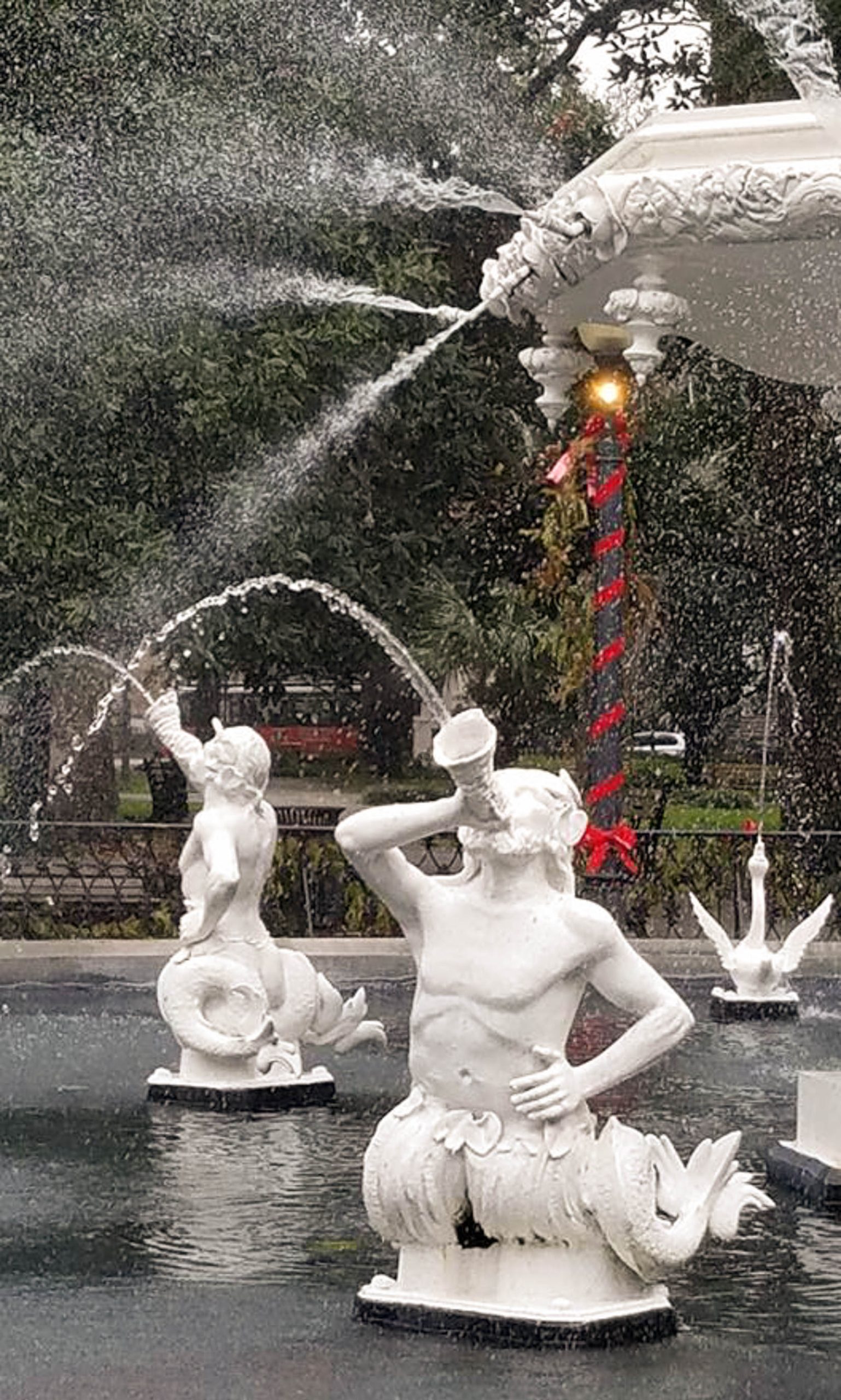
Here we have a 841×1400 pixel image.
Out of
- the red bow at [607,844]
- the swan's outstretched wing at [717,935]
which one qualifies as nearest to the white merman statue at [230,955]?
the swan's outstretched wing at [717,935]

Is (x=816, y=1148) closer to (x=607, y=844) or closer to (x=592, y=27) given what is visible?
(x=607, y=844)

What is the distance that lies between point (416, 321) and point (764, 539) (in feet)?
13.5

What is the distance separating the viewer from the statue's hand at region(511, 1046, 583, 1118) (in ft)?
26.3

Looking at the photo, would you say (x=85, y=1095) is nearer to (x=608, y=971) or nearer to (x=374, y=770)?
(x=608, y=971)

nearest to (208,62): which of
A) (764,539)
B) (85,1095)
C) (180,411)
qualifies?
(180,411)

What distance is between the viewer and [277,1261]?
29.9ft

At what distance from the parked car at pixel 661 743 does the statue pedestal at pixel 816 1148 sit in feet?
65.0

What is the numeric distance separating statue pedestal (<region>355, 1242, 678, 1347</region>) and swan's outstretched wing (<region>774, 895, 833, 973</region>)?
617 cm

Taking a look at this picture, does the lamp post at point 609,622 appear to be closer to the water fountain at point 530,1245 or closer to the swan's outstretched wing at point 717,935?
the swan's outstretched wing at point 717,935

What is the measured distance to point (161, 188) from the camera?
2411 cm

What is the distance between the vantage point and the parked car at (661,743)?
34031mm

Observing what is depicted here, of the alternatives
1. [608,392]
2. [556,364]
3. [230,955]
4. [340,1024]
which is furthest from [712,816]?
[230,955]

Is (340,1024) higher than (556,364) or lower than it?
lower

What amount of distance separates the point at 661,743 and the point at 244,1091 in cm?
2825
